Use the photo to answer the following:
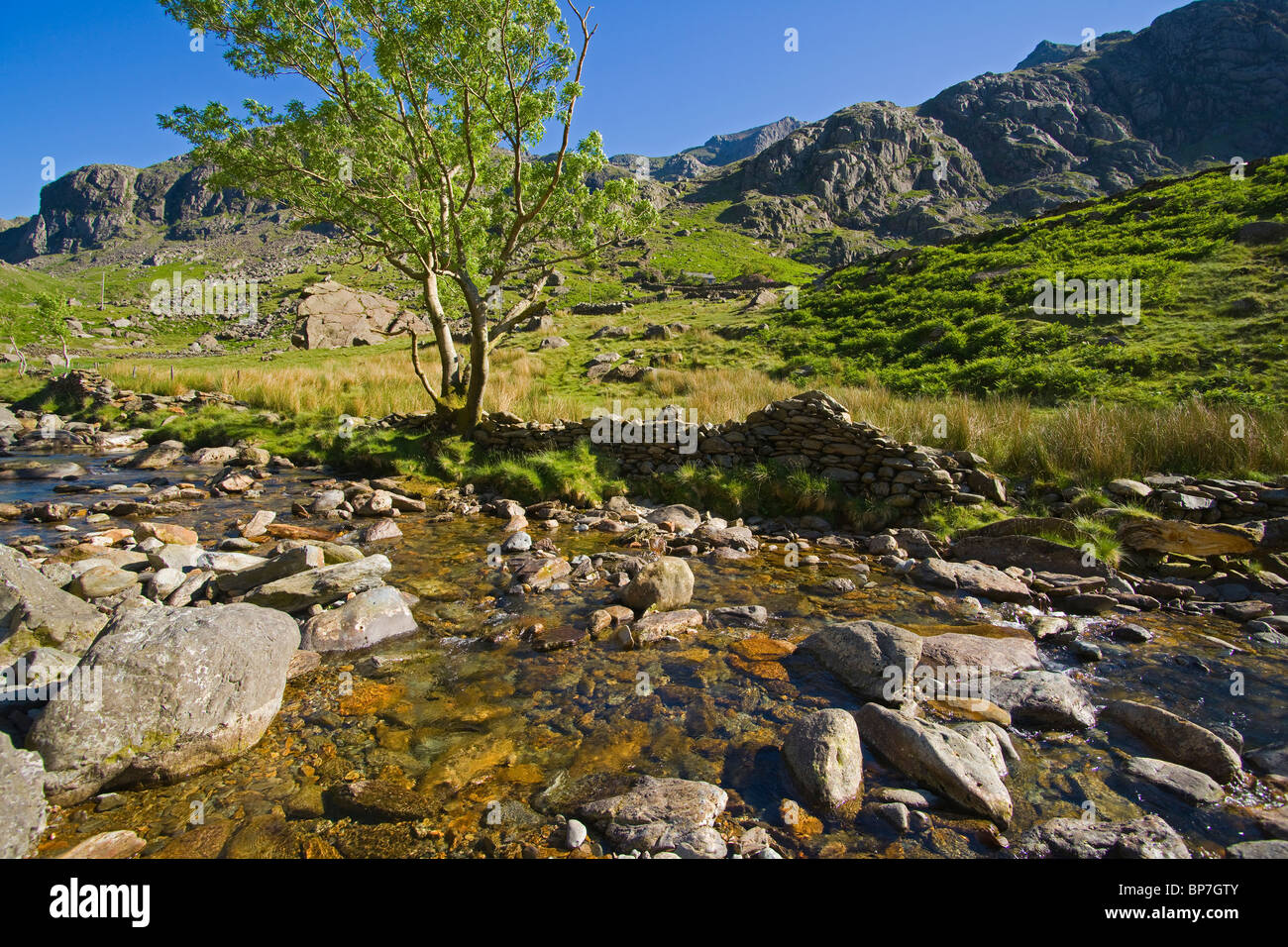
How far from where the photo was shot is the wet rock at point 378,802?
294cm

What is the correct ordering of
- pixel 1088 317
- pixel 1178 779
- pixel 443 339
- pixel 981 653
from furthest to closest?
pixel 1088 317 < pixel 443 339 < pixel 981 653 < pixel 1178 779

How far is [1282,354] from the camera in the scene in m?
11.3

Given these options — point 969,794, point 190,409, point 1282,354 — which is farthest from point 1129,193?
point 190,409

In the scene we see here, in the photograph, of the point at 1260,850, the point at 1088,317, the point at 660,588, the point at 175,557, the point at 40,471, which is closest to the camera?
the point at 1260,850

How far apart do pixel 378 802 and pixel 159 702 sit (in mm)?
1496

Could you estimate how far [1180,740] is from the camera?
11.3ft

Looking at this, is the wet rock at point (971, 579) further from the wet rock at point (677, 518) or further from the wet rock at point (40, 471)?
the wet rock at point (40, 471)

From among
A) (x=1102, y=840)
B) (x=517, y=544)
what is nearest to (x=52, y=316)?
(x=517, y=544)

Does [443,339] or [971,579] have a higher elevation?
[443,339]

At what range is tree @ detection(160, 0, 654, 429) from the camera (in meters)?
10.5

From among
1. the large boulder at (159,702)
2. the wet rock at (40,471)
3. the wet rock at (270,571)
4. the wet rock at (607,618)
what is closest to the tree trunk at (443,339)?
the wet rock at (40,471)

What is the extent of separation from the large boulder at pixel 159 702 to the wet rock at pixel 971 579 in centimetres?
668

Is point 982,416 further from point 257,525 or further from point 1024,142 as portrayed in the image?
point 1024,142

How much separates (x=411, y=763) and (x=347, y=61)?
13866mm
